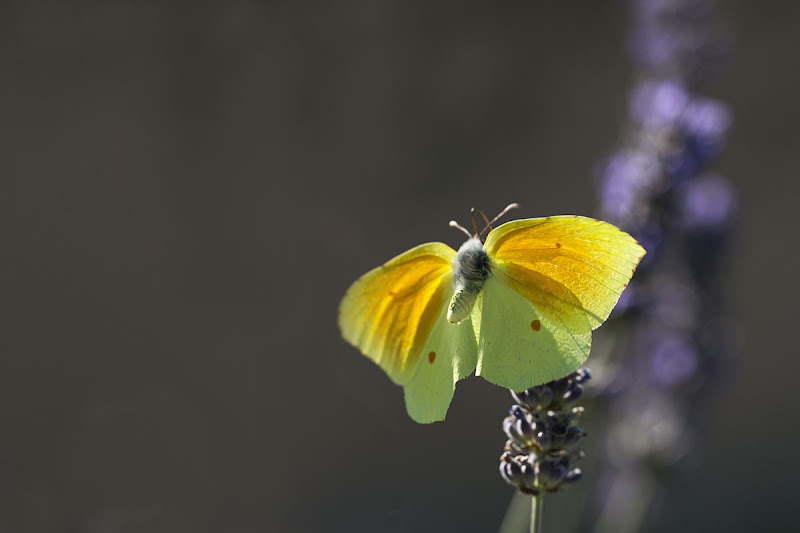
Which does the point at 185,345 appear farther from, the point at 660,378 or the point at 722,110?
the point at 722,110

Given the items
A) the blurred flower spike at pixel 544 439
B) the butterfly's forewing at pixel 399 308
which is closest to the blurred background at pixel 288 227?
the butterfly's forewing at pixel 399 308

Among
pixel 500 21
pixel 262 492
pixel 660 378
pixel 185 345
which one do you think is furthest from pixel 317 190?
pixel 660 378

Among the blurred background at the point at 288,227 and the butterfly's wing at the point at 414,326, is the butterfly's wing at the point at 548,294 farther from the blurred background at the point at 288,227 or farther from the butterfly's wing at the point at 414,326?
the blurred background at the point at 288,227

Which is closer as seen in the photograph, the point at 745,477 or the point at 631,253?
the point at 631,253

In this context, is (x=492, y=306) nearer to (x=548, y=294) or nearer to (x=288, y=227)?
(x=548, y=294)

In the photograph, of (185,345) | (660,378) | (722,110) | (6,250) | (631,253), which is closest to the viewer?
(631,253)

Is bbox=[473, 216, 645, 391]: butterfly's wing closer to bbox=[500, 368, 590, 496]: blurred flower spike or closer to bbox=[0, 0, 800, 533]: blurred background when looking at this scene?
bbox=[500, 368, 590, 496]: blurred flower spike

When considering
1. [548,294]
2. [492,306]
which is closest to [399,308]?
[492,306]

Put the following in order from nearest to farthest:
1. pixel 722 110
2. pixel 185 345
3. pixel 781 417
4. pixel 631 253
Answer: pixel 631 253
pixel 722 110
pixel 185 345
pixel 781 417

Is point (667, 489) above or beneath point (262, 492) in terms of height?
above

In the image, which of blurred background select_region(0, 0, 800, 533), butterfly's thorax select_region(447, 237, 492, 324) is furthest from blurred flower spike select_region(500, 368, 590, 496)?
blurred background select_region(0, 0, 800, 533)
